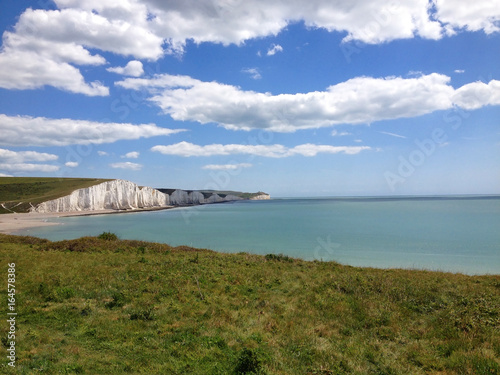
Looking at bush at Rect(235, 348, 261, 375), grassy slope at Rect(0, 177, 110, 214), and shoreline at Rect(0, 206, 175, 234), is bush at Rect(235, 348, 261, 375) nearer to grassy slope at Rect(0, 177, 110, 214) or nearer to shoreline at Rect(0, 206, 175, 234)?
shoreline at Rect(0, 206, 175, 234)

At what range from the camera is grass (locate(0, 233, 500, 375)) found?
8.24 meters

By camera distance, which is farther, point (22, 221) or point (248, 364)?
point (22, 221)

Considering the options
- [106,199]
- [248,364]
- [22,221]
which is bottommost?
[22,221]

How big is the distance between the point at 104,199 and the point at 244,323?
130m

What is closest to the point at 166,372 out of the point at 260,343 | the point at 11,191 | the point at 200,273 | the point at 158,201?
the point at 260,343

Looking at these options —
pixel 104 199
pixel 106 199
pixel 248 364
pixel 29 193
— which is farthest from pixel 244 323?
pixel 29 193

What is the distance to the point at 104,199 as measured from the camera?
125562 millimetres

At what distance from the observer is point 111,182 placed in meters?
126

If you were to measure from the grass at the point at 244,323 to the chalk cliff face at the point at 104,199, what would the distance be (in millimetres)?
106080

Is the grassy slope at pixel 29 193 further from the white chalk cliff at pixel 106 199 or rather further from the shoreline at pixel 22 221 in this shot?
the shoreline at pixel 22 221

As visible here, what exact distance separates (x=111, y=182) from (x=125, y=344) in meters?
130

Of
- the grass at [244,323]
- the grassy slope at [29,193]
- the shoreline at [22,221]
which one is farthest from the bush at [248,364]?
the grassy slope at [29,193]

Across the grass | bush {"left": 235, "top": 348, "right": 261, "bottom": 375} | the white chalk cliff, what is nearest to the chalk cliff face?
the white chalk cliff

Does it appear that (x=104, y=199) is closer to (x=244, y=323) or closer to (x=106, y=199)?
(x=106, y=199)
